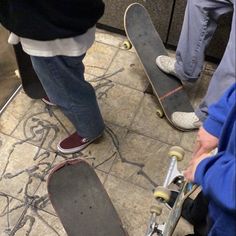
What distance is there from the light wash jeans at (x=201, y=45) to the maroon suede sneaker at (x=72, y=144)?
54 cm

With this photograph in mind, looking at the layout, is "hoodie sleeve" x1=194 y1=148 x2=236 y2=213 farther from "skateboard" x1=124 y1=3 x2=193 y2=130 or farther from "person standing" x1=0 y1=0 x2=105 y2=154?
"skateboard" x1=124 y1=3 x2=193 y2=130

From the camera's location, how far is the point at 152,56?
1.83 metres

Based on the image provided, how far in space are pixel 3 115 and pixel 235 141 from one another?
1289 millimetres

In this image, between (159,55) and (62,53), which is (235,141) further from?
(159,55)

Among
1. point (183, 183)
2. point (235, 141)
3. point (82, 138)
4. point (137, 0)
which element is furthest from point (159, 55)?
point (235, 141)

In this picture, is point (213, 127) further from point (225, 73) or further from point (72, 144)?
point (72, 144)

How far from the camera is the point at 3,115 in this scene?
171cm

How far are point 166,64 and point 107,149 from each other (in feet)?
1.77

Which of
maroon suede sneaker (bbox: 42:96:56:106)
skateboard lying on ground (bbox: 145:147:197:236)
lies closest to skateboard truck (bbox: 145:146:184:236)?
skateboard lying on ground (bbox: 145:147:197:236)

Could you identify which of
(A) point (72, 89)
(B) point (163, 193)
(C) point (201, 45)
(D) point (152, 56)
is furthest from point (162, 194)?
(D) point (152, 56)

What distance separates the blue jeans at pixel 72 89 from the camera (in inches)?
45.9

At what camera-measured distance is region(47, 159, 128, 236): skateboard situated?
1.33 metres

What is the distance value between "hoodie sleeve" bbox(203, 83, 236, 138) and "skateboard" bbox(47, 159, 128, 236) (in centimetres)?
67

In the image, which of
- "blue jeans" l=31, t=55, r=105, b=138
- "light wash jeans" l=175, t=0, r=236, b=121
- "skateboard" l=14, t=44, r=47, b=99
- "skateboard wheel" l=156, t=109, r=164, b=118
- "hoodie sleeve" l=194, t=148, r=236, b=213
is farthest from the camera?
"skateboard wheel" l=156, t=109, r=164, b=118
